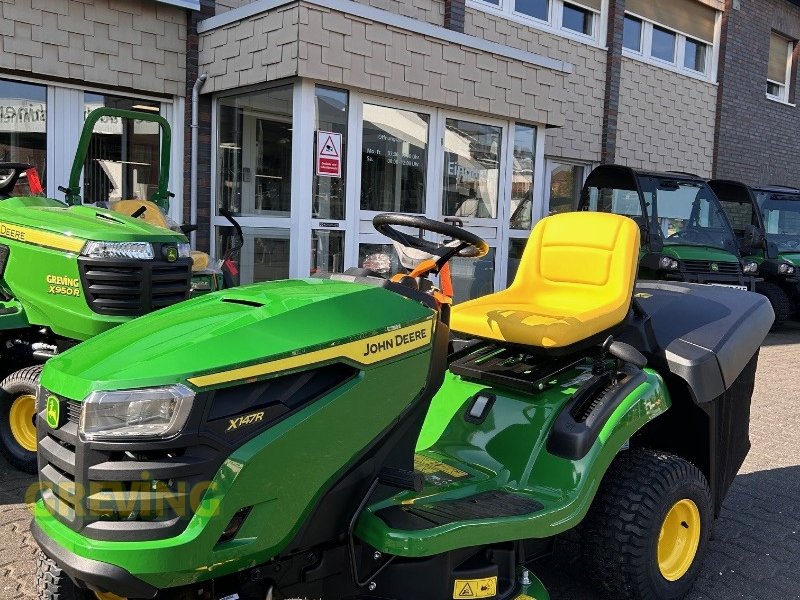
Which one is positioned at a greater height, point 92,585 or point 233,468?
point 233,468

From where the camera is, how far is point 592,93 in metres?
11.4

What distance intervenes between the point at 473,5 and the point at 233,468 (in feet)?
29.3

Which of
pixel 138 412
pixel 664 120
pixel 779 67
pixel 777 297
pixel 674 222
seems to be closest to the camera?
pixel 138 412

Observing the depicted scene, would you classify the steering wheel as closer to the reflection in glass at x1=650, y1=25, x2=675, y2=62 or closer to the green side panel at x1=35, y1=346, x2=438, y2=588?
the green side panel at x1=35, y1=346, x2=438, y2=588

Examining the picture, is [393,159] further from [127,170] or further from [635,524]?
[635,524]

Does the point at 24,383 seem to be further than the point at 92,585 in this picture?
Yes

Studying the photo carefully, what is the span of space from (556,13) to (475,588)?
10.2 m

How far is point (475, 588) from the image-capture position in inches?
87.7

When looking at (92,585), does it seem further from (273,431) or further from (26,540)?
(26,540)

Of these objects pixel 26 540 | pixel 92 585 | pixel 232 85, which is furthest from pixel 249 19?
pixel 92 585

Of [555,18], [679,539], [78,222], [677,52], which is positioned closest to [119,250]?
[78,222]

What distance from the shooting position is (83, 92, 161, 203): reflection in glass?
271 inches

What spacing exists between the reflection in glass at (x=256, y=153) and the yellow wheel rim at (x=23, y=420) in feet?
10.0

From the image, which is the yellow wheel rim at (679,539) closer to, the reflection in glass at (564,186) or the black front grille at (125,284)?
the black front grille at (125,284)
